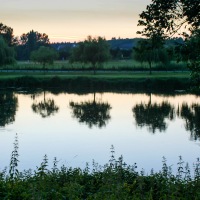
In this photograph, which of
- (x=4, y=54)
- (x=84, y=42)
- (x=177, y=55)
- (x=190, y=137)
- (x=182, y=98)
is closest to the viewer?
(x=177, y=55)

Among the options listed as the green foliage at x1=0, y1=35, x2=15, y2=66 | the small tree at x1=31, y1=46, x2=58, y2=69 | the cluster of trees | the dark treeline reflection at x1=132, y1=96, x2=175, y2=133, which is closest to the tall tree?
the small tree at x1=31, y1=46, x2=58, y2=69

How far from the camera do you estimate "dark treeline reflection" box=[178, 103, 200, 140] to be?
31.3m

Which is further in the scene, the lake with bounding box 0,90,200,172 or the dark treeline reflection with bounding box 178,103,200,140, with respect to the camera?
the dark treeline reflection with bounding box 178,103,200,140

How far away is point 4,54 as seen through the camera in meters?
97.9

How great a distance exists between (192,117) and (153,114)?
12.8 feet

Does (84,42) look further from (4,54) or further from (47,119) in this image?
(47,119)

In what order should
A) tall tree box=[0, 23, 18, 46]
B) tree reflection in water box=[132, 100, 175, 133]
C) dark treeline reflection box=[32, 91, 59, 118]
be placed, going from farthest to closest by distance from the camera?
tall tree box=[0, 23, 18, 46]
dark treeline reflection box=[32, 91, 59, 118]
tree reflection in water box=[132, 100, 175, 133]

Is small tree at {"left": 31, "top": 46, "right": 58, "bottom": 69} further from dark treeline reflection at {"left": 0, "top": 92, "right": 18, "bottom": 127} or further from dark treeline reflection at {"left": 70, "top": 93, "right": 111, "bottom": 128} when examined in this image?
dark treeline reflection at {"left": 70, "top": 93, "right": 111, "bottom": 128}

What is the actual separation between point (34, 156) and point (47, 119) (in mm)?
14602

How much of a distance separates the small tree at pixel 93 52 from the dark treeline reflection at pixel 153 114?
6032 cm

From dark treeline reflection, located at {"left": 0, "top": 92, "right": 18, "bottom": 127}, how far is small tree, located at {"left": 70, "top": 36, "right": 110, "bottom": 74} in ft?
170

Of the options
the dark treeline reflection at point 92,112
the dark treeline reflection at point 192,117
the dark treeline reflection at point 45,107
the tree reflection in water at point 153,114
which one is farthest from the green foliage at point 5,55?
the dark treeline reflection at point 192,117

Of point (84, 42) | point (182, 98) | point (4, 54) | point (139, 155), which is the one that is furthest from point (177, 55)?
point (84, 42)

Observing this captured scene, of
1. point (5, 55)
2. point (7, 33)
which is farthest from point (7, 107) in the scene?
point (7, 33)
